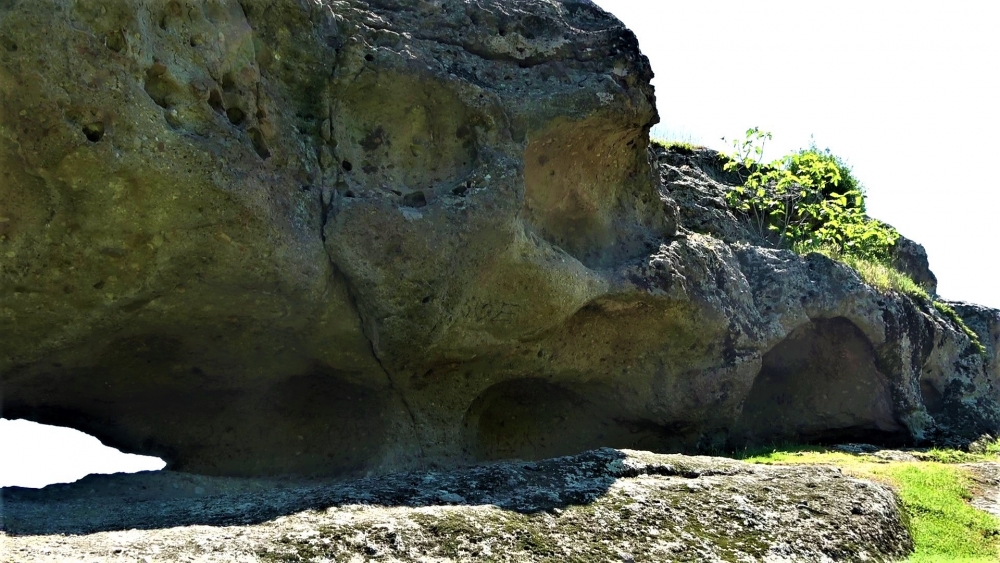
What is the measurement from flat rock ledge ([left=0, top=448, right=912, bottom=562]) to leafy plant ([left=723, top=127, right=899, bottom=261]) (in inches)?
232

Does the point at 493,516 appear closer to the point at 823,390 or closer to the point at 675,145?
the point at 823,390

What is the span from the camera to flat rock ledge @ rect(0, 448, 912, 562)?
5.53 m

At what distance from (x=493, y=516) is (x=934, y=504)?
15.0 ft

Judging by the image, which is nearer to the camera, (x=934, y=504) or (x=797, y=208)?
(x=934, y=504)

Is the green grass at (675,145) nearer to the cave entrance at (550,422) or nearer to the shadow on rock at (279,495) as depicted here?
the cave entrance at (550,422)

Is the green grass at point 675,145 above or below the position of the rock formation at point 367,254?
above

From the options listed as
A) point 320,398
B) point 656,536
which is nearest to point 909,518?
point 656,536

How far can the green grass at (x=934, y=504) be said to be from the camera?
762 centimetres

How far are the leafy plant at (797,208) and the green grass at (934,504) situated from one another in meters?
3.82

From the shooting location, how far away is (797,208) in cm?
1408

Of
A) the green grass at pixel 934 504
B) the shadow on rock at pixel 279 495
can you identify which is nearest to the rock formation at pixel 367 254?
the shadow on rock at pixel 279 495

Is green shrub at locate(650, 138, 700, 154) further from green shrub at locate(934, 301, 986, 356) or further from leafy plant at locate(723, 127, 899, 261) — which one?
green shrub at locate(934, 301, 986, 356)

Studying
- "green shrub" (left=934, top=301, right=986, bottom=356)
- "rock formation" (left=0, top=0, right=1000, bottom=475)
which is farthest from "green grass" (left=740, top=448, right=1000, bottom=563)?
"green shrub" (left=934, top=301, right=986, bottom=356)

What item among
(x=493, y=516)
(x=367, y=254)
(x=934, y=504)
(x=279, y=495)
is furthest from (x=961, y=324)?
(x=279, y=495)
